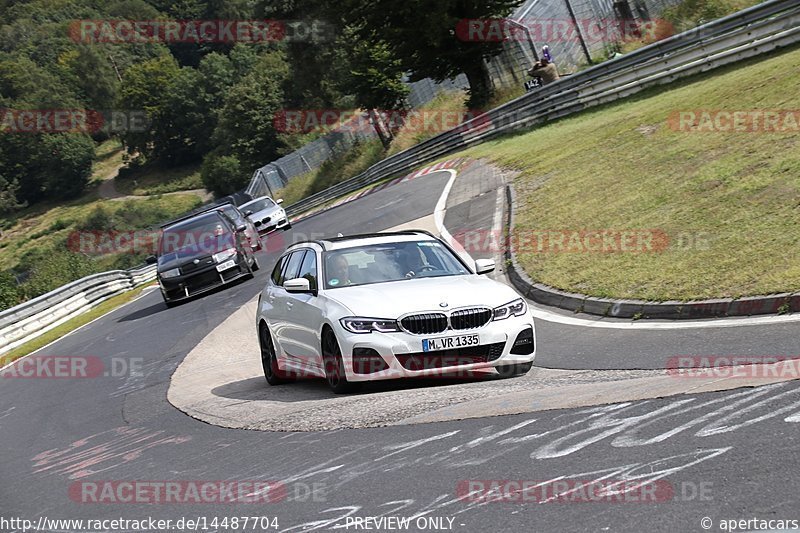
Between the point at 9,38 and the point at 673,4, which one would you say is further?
the point at 9,38

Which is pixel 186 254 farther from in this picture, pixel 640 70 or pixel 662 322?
pixel 662 322

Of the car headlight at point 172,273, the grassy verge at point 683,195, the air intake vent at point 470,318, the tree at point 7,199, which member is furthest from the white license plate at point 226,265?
the tree at point 7,199

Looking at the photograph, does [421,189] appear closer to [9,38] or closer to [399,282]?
[399,282]

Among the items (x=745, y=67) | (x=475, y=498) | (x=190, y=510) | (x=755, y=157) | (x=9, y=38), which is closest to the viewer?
(x=475, y=498)

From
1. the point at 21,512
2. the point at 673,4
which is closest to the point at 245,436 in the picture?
the point at 21,512

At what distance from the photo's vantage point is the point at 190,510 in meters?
6.45

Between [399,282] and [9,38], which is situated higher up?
[9,38]

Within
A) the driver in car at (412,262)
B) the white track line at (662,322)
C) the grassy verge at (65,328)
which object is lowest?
the white track line at (662,322)

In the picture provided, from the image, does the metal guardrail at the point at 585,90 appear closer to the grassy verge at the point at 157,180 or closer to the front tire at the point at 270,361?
the front tire at the point at 270,361

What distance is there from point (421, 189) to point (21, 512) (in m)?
24.9

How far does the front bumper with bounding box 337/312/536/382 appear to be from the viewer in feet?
30.2
